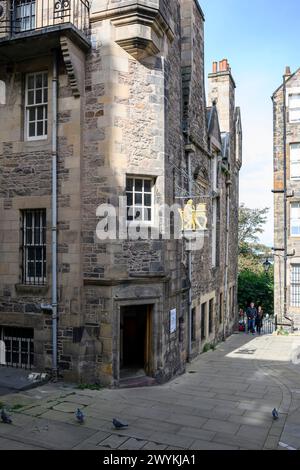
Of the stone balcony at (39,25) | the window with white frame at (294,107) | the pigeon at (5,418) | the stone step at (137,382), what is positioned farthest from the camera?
the window with white frame at (294,107)

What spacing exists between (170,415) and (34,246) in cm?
552

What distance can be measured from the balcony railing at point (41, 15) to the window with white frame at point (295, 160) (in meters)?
15.9

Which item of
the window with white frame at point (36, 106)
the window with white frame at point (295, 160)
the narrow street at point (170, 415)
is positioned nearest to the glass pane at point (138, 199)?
the window with white frame at point (36, 106)

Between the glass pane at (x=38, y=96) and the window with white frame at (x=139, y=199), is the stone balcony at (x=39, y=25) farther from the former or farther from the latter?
the window with white frame at (x=139, y=199)

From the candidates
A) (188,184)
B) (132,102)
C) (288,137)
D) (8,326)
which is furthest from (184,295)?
(288,137)

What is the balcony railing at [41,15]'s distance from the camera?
10.5 metres

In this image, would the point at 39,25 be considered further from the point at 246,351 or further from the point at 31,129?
the point at 246,351

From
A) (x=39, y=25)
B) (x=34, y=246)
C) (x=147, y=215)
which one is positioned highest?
(x=39, y=25)

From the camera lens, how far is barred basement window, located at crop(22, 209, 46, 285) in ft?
36.2

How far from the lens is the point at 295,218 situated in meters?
23.1

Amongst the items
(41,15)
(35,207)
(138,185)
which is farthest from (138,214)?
(41,15)

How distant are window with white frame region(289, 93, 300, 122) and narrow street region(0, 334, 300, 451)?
1571 cm
